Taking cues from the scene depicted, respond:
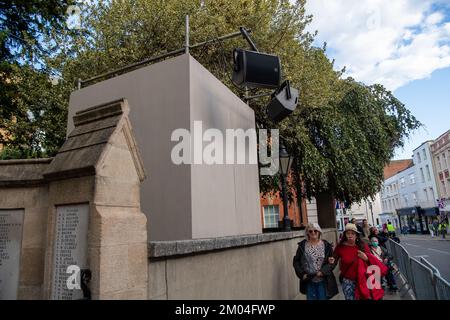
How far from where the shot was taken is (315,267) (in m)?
5.18

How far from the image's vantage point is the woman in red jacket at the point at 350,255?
5.30m

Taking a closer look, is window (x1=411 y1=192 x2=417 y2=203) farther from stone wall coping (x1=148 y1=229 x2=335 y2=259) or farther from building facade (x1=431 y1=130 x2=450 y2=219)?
stone wall coping (x1=148 y1=229 x2=335 y2=259)

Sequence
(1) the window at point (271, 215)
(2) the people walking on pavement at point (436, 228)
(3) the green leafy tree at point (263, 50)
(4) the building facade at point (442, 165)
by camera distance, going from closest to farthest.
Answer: (3) the green leafy tree at point (263, 50) < (1) the window at point (271, 215) < (2) the people walking on pavement at point (436, 228) < (4) the building facade at point (442, 165)

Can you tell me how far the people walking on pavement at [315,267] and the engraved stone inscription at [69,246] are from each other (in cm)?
333

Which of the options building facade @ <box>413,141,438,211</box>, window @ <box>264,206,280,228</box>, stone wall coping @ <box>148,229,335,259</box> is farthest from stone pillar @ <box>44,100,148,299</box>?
building facade @ <box>413,141,438,211</box>

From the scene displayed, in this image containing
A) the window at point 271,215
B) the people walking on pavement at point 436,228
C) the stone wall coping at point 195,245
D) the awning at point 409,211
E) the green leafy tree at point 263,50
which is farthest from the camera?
the awning at point 409,211

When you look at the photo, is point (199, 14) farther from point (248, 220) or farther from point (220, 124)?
point (248, 220)

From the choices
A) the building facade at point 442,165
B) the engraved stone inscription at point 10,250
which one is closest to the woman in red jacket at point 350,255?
the engraved stone inscription at point 10,250

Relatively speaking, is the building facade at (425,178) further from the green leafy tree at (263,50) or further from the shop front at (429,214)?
the green leafy tree at (263,50)

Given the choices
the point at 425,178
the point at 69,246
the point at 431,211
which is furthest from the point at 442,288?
the point at 425,178

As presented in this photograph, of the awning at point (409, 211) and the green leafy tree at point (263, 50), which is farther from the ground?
the green leafy tree at point (263, 50)

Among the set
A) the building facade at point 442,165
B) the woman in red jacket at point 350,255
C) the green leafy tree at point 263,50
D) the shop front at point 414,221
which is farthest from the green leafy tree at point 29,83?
the shop front at point 414,221

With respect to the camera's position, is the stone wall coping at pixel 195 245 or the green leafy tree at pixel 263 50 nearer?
the stone wall coping at pixel 195 245

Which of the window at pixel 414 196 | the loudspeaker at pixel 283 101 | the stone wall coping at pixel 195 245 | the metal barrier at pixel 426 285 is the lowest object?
the metal barrier at pixel 426 285
